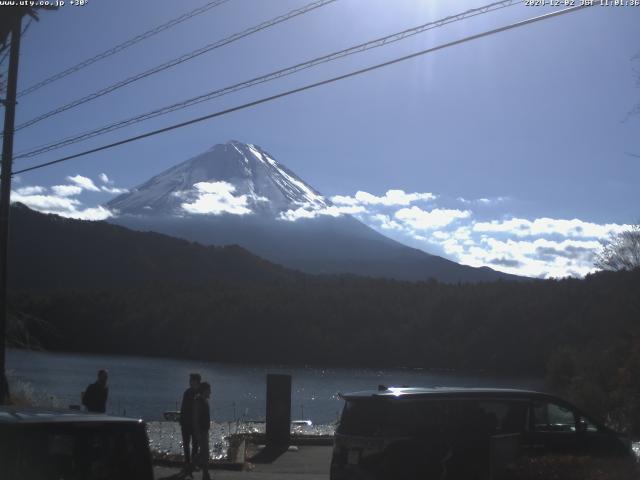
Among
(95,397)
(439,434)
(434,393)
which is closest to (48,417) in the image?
(439,434)

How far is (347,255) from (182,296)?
336 ft

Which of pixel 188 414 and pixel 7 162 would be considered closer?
pixel 188 414

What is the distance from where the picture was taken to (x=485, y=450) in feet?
30.7

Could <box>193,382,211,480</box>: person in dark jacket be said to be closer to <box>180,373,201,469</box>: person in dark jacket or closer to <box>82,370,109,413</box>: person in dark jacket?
<box>180,373,201,469</box>: person in dark jacket

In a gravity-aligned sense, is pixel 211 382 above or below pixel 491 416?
below

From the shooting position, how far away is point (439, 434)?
926 centimetres

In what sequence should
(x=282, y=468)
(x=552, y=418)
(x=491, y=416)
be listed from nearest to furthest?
(x=491, y=416), (x=552, y=418), (x=282, y=468)

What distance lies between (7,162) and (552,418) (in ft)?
35.3

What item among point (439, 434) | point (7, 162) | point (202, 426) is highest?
point (7, 162)

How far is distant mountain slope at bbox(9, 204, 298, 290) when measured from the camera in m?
95.2

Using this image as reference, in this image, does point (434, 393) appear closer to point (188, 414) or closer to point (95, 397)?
point (188, 414)

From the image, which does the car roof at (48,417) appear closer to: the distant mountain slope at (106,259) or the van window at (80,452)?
the van window at (80,452)

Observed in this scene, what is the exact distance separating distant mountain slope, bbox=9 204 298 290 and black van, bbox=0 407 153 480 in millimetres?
87300

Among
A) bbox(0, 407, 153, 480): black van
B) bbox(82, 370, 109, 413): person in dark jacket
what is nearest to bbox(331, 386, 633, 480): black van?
bbox(0, 407, 153, 480): black van
